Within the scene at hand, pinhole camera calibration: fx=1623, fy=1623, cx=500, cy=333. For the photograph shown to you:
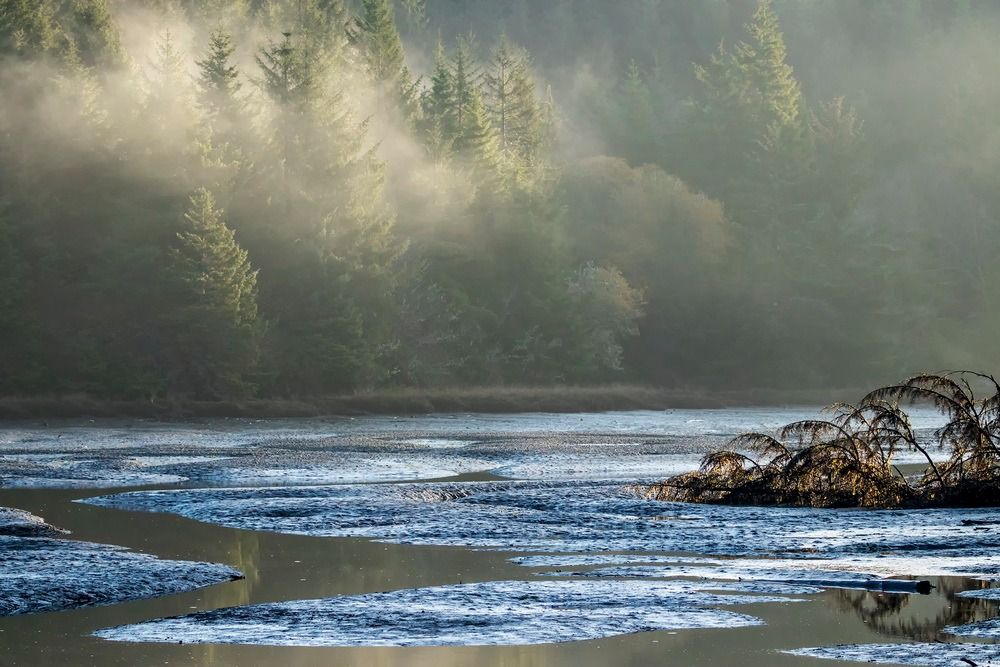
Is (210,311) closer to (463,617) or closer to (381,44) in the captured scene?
(381,44)

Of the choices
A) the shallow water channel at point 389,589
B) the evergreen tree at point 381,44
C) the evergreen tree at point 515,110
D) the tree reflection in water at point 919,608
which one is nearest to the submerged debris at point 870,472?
the shallow water channel at point 389,589

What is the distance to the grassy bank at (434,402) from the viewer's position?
2408 inches

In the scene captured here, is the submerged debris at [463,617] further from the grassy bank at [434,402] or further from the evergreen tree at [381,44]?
the evergreen tree at [381,44]

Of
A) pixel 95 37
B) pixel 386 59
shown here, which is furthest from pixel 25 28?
pixel 386 59

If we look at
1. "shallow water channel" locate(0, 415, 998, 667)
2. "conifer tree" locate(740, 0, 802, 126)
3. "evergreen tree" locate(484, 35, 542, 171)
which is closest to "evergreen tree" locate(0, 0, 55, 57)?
"evergreen tree" locate(484, 35, 542, 171)

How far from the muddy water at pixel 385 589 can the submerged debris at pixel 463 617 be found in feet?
0.97

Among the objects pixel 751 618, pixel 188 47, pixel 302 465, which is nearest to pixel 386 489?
pixel 302 465

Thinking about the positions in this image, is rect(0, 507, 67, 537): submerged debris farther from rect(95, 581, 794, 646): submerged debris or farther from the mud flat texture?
rect(95, 581, 794, 646): submerged debris

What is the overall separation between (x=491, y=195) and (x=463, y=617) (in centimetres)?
7495

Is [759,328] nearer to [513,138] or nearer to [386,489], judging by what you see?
[513,138]

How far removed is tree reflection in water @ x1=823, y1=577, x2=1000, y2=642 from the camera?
12641 mm

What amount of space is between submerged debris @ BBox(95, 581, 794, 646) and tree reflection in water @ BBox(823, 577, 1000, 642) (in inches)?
27.7

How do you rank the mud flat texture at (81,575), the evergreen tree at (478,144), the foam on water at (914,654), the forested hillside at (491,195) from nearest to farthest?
the foam on water at (914,654) < the mud flat texture at (81,575) < the forested hillside at (491,195) < the evergreen tree at (478,144)

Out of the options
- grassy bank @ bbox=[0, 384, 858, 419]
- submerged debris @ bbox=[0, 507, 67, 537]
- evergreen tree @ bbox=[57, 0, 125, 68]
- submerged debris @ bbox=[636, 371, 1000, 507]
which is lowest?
submerged debris @ bbox=[0, 507, 67, 537]
